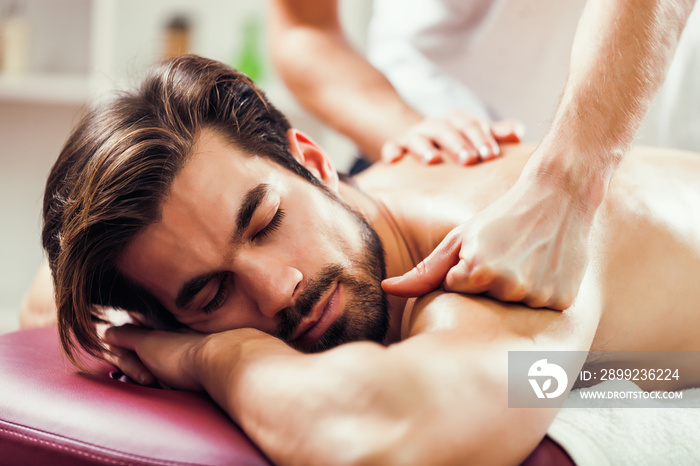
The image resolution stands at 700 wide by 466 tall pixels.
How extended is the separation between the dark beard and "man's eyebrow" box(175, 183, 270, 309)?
130 mm

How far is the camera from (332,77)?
198cm

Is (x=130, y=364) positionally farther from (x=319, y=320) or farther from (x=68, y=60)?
(x=68, y=60)

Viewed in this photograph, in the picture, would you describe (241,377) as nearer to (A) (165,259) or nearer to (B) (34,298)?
(A) (165,259)

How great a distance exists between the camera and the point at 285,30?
A: 6.98 feet

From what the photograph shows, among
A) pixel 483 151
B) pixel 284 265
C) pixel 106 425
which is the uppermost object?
pixel 483 151

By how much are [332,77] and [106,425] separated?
4.48 ft

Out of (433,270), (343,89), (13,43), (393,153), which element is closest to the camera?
(433,270)

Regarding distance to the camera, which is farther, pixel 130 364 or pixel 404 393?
pixel 130 364

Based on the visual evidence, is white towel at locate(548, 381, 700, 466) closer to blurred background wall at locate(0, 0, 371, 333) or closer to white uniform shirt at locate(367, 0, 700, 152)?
white uniform shirt at locate(367, 0, 700, 152)

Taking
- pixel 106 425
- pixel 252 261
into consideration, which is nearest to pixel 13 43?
pixel 252 261

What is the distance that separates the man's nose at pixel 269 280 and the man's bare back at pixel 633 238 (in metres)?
0.29

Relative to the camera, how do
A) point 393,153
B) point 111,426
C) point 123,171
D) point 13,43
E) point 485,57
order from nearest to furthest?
point 111,426, point 123,171, point 393,153, point 485,57, point 13,43

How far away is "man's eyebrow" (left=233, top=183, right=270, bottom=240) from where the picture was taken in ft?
3.35

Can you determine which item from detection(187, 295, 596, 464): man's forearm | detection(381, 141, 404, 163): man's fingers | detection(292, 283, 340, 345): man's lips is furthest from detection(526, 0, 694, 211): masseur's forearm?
detection(381, 141, 404, 163): man's fingers
